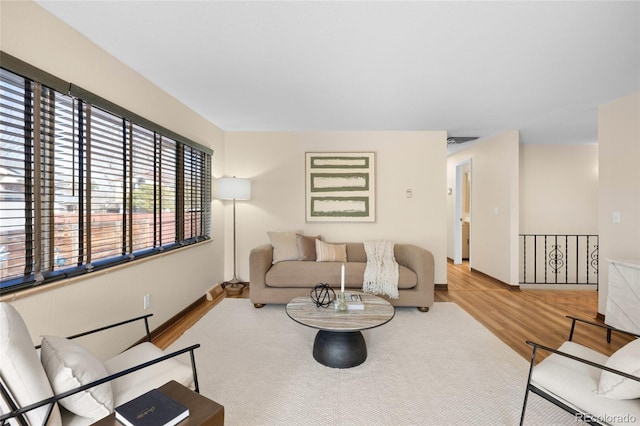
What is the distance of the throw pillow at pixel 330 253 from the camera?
354 centimetres

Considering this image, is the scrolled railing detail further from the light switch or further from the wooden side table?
the wooden side table

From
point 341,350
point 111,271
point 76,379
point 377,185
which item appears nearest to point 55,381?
point 76,379

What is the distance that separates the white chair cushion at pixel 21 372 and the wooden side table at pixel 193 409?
230 mm

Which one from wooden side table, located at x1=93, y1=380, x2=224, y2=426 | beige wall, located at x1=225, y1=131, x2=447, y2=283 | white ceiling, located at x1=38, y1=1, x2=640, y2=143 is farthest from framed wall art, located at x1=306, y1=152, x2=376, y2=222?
wooden side table, located at x1=93, y1=380, x2=224, y2=426

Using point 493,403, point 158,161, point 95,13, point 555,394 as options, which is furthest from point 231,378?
point 95,13

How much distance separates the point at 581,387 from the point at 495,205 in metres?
3.66

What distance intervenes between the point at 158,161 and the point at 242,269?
211cm

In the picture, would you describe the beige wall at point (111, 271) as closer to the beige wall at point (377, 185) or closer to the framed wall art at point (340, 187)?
the beige wall at point (377, 185)

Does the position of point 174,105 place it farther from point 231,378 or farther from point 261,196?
point 231,378

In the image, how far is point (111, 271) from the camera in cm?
207

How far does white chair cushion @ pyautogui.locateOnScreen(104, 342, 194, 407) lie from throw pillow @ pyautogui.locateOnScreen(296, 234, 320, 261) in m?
2.16

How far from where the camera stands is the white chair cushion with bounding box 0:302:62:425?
92 cm

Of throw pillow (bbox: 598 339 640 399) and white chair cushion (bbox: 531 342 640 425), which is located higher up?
throw pillow (bbox: 598 339 640 399)

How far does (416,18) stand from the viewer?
166cm
